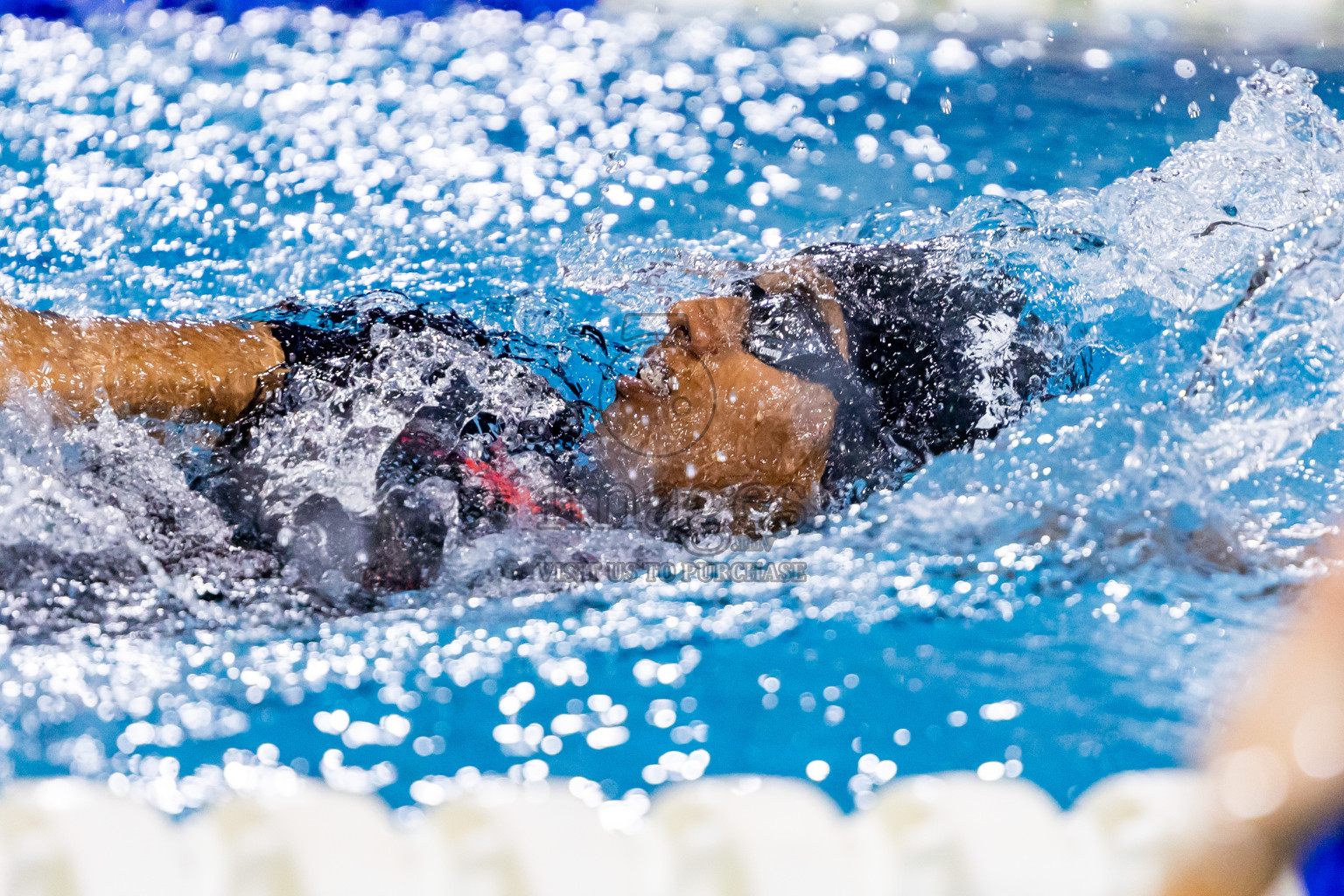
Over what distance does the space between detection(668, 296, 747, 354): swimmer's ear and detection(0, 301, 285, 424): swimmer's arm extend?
20.1 inches

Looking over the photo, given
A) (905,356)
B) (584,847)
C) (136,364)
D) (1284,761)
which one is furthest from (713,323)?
(1284,761)

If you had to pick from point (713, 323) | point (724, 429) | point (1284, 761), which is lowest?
point (724, 429)

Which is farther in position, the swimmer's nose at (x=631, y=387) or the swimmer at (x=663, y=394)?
the swimmer's nose at (x=631, y=387)

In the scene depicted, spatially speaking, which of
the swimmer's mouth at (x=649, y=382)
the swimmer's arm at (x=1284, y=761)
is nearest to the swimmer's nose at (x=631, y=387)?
the swimmer's mouth at (x=649, y=382)

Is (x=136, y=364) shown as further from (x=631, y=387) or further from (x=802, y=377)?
(x=802, y=377)

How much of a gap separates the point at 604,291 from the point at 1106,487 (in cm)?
88

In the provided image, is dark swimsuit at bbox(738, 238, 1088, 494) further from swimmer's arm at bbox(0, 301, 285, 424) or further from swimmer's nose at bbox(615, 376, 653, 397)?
swimmer's arm at bbox(0, 301, 285, 424)

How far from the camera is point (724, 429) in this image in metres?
1.29

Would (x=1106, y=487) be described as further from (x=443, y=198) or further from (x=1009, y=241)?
(x=443, y=198)

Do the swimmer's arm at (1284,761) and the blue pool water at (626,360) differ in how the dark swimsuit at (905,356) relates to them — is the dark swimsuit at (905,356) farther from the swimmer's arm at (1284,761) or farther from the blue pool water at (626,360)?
the swimmer's arm at (1284,761)

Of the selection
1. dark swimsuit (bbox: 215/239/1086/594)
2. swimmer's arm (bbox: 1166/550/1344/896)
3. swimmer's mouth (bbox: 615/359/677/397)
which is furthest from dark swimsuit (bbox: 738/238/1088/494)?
swimmer's arm (bbox: 1166/550/1344/896)

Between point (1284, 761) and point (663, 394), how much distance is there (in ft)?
3.47

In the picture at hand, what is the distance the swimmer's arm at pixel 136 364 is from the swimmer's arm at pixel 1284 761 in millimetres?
1156

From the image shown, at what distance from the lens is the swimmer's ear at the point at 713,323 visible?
1.34m
